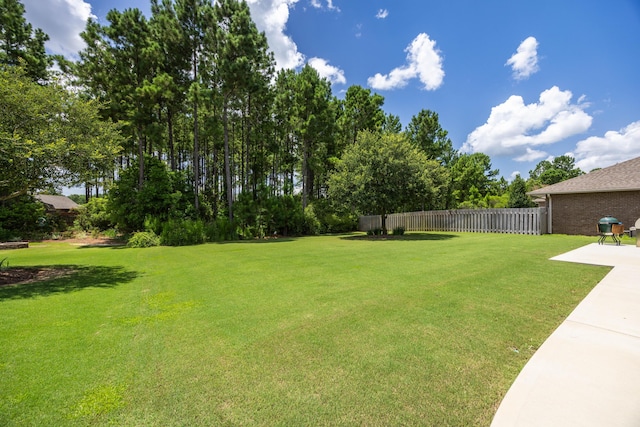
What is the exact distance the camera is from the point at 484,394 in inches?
82.4

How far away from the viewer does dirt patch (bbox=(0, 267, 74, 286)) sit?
6.24 m

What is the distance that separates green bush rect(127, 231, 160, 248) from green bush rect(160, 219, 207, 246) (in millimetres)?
333

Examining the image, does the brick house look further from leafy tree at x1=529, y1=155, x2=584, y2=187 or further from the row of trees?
leafy tree at x1=529, y1=155, x2=584, y2=187

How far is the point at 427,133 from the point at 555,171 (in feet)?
141

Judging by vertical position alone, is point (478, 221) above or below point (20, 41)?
below

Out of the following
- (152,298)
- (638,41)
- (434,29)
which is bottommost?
(152,298)

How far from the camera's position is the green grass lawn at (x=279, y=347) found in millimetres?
1985

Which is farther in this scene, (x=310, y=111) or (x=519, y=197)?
(x=519, y=197)

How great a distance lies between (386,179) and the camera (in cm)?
1498

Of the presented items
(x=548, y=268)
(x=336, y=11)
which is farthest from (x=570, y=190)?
(x=336, y=11)

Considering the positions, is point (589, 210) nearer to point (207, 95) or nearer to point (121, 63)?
point (207, 95)

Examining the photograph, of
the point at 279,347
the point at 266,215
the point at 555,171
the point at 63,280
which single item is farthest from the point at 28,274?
the point at 555,171

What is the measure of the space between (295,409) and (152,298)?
3945 mm

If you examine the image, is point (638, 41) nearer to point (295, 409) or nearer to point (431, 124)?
point (295, 409)
